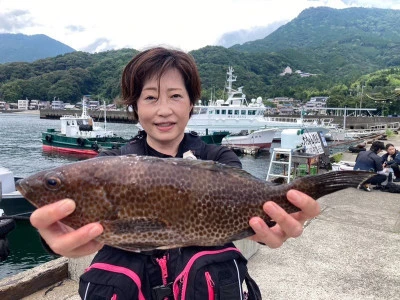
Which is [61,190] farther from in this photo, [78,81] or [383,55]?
[383,55]

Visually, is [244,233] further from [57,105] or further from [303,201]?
[57,105]

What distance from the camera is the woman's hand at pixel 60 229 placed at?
1.68m

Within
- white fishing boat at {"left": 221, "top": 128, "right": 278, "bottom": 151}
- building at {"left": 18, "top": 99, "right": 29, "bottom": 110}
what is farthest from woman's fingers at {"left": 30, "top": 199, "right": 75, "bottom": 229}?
building at {"left": 18, "top": 99, "right": 29, "bottom": 110}

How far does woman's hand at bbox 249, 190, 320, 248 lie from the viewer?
1.88 m

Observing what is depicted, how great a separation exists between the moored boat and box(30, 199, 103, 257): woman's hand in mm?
29388

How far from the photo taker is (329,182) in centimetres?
193

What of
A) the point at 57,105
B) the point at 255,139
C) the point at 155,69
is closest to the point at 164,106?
the point at 155,69

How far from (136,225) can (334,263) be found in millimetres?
4027

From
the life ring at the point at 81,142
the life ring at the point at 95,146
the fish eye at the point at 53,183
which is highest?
the fish eye at the point at 53,183

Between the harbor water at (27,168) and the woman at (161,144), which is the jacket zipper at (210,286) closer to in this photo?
the woman at (161,144)

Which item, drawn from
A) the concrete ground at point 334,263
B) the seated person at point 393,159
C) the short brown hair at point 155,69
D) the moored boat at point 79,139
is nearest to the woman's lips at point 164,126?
the short brown hair at point 155,69

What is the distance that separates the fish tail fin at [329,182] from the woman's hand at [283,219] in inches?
2.8

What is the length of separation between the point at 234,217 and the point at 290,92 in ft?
407

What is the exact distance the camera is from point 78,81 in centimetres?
12075
